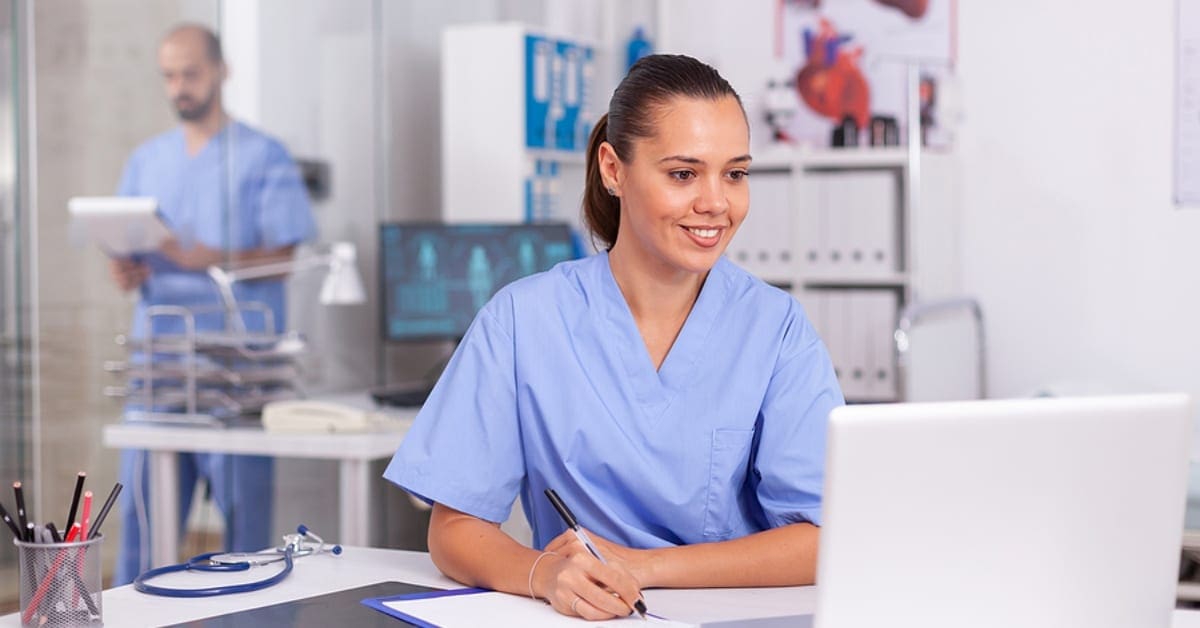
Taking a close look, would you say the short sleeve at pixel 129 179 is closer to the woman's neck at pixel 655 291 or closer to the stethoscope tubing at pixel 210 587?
the stethoscope tubing at pixel 210 587

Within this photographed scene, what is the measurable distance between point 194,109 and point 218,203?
241 mm

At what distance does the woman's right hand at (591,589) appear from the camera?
4.85 feet

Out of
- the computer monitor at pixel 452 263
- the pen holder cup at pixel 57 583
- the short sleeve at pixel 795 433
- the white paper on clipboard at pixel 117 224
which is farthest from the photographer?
the computer monitor at pixel 452 263

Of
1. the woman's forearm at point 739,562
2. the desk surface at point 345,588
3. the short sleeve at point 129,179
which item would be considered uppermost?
the short sleeve at point 129,179

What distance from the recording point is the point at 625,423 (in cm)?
175

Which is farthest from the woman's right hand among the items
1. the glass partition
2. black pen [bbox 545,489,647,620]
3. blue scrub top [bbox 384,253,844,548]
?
the glass partition

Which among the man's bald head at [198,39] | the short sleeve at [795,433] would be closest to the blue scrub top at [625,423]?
the short sleeve at [795,433]

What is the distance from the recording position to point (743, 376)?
1778mm

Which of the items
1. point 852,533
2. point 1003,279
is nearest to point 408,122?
point 1003,279

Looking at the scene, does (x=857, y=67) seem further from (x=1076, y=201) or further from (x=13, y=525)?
(x=13, y=525)

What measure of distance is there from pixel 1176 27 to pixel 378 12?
218cm

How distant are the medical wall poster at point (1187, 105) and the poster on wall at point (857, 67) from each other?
62cm

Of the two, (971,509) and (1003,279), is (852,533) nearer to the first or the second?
(971,509)

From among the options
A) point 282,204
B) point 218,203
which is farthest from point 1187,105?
point 218,203
